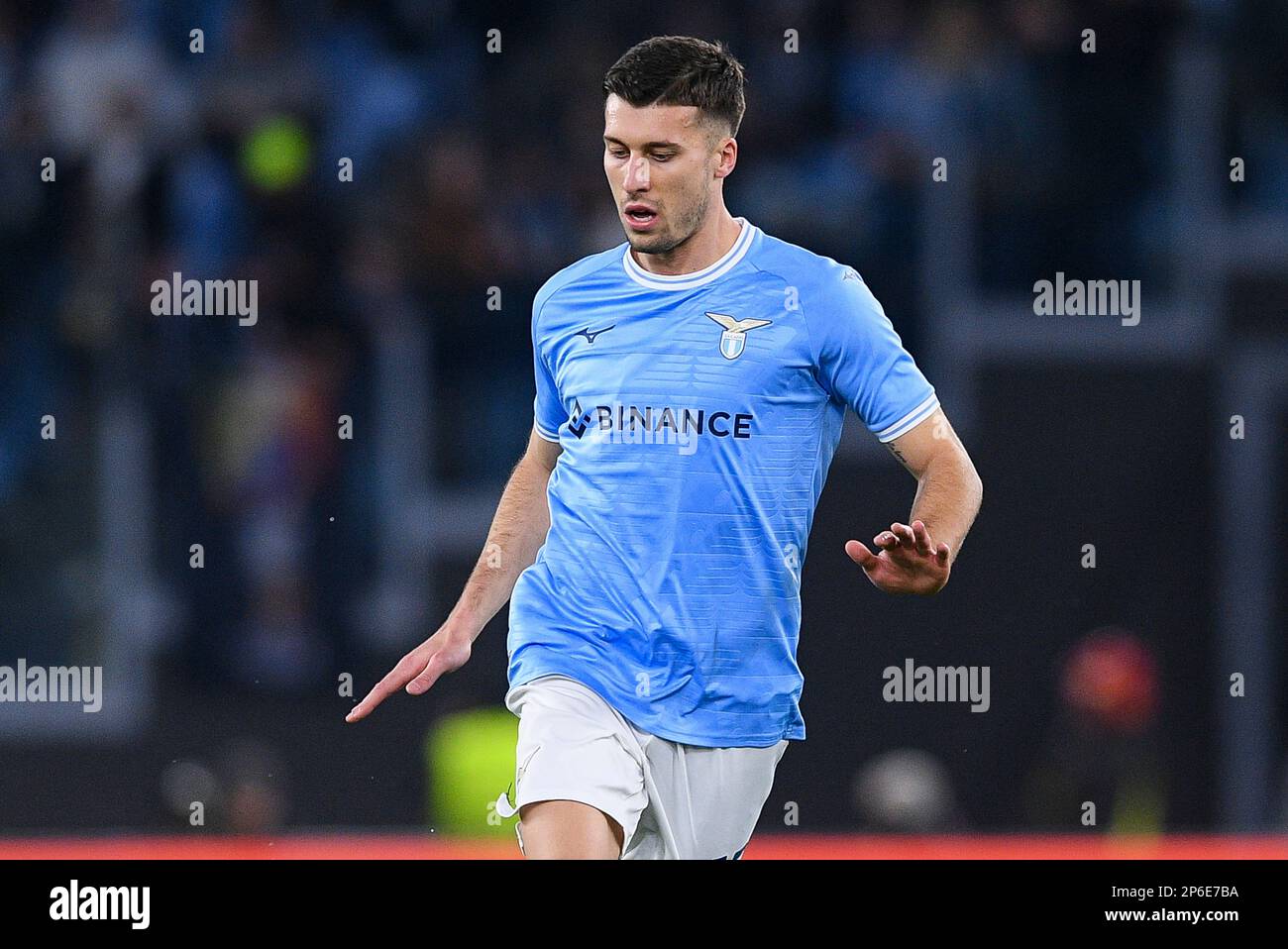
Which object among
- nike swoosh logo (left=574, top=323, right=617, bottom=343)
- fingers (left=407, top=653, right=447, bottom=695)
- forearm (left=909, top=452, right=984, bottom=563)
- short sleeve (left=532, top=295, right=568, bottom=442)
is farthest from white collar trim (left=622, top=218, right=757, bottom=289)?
fingers (left=407, top=653, right=447, bottom=695)

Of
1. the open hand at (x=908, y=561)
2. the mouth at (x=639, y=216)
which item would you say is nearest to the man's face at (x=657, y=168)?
the mouth at (x=639, y=216)

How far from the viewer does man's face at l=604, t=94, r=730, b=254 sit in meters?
4.14

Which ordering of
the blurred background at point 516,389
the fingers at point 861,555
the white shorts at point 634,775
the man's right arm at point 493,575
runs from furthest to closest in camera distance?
1. the blurred background at point 516,389
2. the man's right arm at point 493,575
3. the white shorts at point 634,775
4. the fingers at point 861,555

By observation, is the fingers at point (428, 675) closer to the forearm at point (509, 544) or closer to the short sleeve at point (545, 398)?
the forearm at point (509, 544)

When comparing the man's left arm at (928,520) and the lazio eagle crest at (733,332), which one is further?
the lazio eagle crest at (733,332)

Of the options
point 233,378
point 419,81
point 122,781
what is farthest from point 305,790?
point 419,81

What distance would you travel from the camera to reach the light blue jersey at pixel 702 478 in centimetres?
407

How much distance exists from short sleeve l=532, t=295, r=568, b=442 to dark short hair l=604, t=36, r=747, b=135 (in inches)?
20.6

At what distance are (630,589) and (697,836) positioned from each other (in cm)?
54

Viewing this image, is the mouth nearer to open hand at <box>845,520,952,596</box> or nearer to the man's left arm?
the man's left arm

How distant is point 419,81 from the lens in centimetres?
809

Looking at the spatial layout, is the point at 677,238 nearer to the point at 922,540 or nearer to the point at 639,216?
the point at 639,216

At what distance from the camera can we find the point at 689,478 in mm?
4094

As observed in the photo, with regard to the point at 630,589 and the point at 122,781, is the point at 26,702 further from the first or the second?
the point at 630,589
